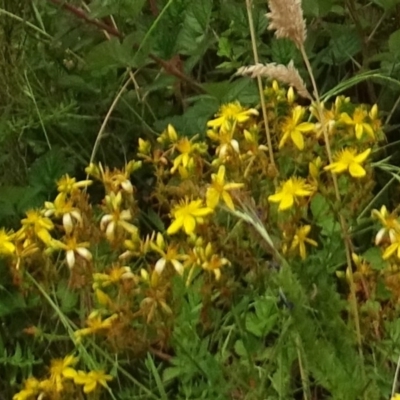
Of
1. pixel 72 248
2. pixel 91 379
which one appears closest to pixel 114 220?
pixel 72 248

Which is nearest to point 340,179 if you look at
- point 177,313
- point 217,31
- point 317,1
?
point 177,313

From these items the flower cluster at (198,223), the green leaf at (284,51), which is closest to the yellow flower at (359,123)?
the flower cluster at (198,223)

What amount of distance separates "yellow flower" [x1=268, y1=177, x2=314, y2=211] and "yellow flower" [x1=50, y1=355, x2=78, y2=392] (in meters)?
0.24

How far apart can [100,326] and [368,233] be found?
1.05ft

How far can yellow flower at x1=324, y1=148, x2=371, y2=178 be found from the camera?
870 millimetres

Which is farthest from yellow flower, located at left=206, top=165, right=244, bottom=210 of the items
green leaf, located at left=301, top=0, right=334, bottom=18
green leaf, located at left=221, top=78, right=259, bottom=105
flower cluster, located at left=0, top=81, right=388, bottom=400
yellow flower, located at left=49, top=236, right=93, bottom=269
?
green leaf, located at left=301, top=0, right=334, bottom=18

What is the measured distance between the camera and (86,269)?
92cm

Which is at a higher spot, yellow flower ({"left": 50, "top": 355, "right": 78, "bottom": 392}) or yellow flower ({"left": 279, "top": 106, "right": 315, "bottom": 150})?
yellow flower ({"left": 279, "top": 106, "right": 315, "bottom": 150})

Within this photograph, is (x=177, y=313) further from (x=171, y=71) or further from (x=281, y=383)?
(x=171, y=71)

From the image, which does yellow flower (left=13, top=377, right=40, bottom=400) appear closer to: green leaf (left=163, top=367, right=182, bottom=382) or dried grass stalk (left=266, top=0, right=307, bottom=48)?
green leaf (left=163, top=367, right=182, bottom=382)

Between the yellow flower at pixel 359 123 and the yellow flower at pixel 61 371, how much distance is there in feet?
1.13

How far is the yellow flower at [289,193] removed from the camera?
86 cm

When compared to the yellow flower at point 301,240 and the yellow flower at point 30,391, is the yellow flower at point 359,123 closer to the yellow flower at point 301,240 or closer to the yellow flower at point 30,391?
the yellow flower at point 301,240

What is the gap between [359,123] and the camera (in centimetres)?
94
